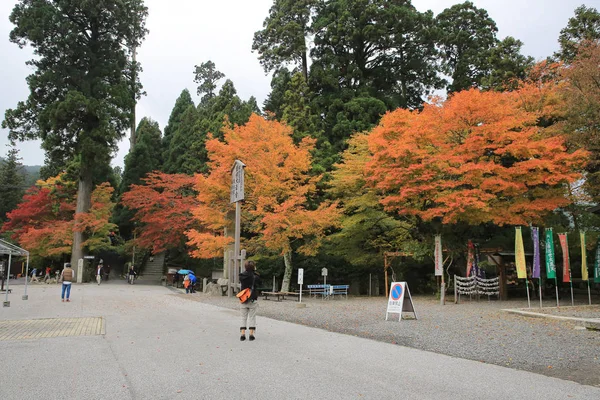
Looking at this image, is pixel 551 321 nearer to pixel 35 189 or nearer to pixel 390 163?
pixel 390 163

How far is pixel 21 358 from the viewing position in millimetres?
5828

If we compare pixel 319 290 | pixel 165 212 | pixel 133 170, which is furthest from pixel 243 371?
pixel 133 170

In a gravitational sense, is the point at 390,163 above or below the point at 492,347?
above

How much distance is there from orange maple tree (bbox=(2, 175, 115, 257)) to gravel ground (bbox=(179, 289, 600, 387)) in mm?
22902

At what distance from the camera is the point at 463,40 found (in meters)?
32.6

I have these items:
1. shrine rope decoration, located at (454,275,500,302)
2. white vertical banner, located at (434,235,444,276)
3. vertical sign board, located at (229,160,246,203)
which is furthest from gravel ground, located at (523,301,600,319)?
vertical sign board, located at (229,160,246,203)

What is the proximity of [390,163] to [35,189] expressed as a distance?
30.5 meters

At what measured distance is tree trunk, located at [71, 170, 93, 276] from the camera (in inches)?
1171

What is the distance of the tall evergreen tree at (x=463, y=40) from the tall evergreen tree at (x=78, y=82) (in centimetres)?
2431

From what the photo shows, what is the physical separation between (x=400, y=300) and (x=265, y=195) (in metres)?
9.42

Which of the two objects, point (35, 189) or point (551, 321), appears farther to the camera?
point (35, 189)

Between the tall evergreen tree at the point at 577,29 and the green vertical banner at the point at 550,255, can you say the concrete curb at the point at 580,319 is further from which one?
the tall evergreen tree at the point at 577,29

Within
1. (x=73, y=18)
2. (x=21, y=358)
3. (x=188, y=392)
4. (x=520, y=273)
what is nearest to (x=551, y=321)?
(x=520, y=273)

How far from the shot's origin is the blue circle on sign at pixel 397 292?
419 inches
